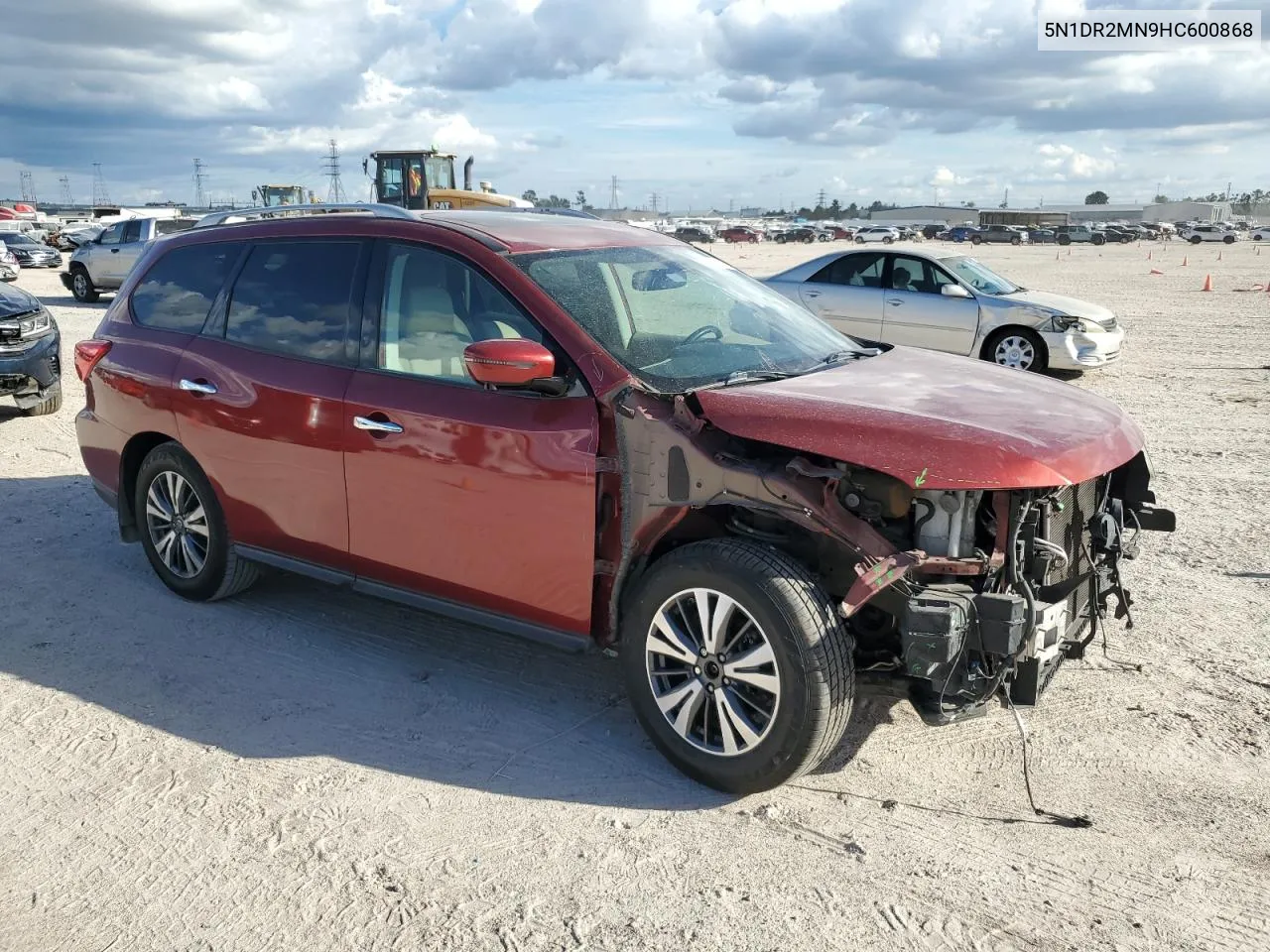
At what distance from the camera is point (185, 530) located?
212 inches

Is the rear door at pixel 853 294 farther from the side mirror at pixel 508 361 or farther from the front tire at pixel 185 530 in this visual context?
the side mirror at pixel 508 361

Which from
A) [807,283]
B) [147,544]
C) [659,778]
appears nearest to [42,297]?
[807,283]

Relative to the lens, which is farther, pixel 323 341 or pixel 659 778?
pixel 323 341

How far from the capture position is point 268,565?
506cm

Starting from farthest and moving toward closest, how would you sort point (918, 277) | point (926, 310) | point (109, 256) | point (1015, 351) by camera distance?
point (109, 256) < point (918, 277) < point (926, 310) < point (1015, 351)

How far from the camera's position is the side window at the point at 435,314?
13.7 feet

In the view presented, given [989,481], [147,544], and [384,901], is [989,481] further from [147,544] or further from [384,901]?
[147,544]

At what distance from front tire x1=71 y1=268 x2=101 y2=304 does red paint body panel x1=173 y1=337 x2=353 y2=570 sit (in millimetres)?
20510

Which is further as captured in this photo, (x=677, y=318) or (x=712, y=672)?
(x=677, y=318)

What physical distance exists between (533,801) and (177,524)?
284 centimetres

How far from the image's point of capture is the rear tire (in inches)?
392

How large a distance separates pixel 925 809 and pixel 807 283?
10.2m

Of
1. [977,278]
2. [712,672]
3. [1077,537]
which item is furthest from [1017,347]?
[712,672]

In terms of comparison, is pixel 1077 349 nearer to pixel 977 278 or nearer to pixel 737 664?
pixel 977 278
